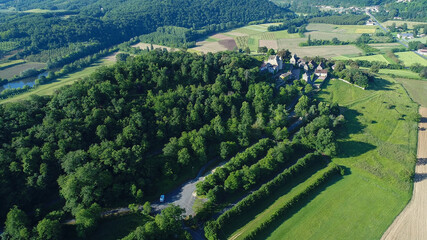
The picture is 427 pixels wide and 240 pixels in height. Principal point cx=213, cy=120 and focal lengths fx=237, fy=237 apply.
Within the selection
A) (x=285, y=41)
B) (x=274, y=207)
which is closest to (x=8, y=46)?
(x=274, y=207)

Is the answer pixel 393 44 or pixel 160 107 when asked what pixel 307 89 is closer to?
pixel 160 107

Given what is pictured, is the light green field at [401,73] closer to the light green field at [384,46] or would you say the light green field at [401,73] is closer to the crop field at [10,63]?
the light green field at [384,46]

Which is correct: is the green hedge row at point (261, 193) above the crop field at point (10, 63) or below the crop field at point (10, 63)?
below

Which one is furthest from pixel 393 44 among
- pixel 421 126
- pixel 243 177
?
pixel 243 177

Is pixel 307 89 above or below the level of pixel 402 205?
above

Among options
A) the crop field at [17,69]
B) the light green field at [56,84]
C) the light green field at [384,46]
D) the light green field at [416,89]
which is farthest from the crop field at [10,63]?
the light green field at [384,46]

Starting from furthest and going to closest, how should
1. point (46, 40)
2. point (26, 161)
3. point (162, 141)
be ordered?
Answer: point (46, 40), point (162, 141), point (26, 161)
